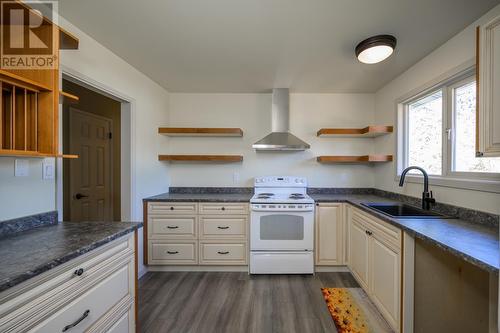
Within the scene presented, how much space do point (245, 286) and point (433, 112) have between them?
264 cm

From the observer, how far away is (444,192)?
5.94 feet

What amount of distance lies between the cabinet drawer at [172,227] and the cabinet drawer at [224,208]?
→ 0.18 m

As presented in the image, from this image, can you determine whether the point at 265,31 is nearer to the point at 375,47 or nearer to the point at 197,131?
the point at 375,47

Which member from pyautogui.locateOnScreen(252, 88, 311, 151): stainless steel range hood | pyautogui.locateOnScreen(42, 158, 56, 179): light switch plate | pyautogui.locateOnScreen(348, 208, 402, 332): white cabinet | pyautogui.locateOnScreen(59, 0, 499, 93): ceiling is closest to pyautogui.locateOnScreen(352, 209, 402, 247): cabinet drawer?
pyautogui.locateOnScreen(348, 208, 402, 332): white cabinet

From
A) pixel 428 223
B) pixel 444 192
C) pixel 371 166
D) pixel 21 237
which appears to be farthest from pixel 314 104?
pixel 21 237

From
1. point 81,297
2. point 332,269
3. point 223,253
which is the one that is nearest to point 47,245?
point 81,297

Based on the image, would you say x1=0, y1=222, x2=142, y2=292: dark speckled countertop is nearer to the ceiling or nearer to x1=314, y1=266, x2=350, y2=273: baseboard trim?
the ceiling

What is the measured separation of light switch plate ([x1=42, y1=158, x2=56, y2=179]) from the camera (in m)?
1.41

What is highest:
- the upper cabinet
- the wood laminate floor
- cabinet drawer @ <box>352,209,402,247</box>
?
the upper cabinet

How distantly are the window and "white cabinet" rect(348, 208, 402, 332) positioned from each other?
758mm

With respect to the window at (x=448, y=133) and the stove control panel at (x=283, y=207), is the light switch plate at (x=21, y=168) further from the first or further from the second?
the window at (x=448, y=133)

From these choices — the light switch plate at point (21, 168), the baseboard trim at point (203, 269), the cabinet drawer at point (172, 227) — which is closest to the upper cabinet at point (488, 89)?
the baseboard trim at point (203, 269)

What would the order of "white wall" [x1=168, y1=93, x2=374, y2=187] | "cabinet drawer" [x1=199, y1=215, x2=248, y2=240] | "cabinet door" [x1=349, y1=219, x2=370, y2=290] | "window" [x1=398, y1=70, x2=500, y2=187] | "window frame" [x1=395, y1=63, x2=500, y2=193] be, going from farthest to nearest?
"white wall" [x1=168, y1=93, x2=374, y2=187]
"cabinet drawer" [x1=199, y1=215, x2=248, y2=240]
"cabinet door" [x1=349, y1=219, x2=370, y2=290]
"window" [x1=398, y1=70, x2=500, y2=187]
"window frame" [x1=395, y1=63, x2=500, y2=193]

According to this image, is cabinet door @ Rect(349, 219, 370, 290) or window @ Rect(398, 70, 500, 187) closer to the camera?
window @ Rect(398, 70, 500, 187)
